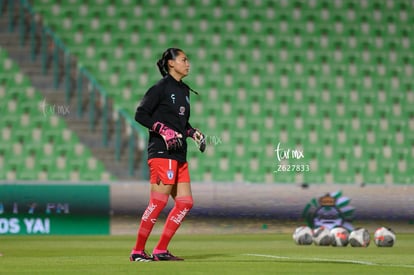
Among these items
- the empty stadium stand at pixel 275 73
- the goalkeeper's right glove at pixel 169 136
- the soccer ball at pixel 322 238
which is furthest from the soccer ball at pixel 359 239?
the empty stadium stand at pixel 275 73

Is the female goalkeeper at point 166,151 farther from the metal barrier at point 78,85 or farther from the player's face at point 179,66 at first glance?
the metal barrier at point 78,85

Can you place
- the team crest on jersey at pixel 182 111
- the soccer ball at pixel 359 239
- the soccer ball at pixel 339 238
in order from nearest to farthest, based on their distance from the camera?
1. the team crest on jersey at pixel 182 111
2. the soccer ball at pixel 359 239
3. the soccer ball at pixel 339 238

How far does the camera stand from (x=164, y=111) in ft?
28.0

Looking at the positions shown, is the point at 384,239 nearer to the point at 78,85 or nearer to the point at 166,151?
the point at 166,151

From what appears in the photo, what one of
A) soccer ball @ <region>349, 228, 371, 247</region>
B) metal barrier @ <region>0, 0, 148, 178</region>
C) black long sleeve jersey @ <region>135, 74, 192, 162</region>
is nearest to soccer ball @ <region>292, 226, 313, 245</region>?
soccer ball @ <region>349, 228, 371, 247</region>

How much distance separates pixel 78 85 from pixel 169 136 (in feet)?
34.2

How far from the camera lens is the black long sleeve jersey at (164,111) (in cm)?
Result: 845

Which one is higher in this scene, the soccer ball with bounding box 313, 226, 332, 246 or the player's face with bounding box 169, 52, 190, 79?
the player's face with bounding box 169, 52, 190, 79

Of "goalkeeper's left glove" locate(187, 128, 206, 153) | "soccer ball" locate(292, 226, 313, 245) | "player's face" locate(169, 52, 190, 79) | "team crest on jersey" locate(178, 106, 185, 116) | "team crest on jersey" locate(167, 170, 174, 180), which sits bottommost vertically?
"soccer ball" locate(292, 226, 313, 245)

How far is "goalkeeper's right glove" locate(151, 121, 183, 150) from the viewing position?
8.30m

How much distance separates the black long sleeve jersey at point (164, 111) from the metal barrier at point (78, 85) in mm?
8901

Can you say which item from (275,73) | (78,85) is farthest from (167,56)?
(275,73)

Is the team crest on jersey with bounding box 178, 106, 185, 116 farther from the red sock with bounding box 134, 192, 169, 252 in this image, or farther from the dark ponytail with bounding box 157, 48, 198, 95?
the red sock with bounding box 134, 192, 169, 252

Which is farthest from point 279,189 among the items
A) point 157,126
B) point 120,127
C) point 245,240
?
point 157,126
